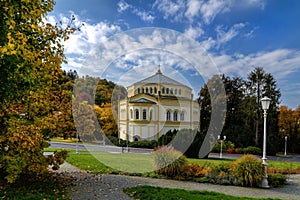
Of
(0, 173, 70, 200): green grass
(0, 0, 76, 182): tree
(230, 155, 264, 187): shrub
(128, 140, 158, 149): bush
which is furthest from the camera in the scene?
(128, 140, 158, 149): bush

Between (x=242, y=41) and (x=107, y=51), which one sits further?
(x=242, y=41)

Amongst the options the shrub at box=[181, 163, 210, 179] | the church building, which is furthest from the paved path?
the church building

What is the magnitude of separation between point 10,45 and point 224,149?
2735 cm

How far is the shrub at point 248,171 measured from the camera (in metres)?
7.77

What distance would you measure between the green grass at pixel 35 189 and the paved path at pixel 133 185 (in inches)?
13.5

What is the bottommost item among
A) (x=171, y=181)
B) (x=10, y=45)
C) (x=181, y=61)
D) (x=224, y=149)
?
(x=224, y=149)

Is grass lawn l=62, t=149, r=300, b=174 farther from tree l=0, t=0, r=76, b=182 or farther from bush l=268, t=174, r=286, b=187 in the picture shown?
bush l=268, t=174, r=286, b=187

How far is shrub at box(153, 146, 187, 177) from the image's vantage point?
865cm

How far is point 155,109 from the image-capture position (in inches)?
Answer: 1009

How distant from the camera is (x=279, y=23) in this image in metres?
16.4

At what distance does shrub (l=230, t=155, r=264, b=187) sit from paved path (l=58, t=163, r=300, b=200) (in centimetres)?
40

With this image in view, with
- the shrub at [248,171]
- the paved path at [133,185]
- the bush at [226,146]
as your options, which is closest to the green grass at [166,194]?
the paved path at [133,185]

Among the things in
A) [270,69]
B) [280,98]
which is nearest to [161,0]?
[270,69]

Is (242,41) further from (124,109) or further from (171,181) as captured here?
(171,181)
